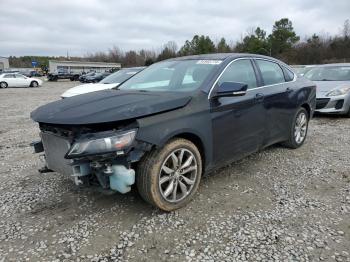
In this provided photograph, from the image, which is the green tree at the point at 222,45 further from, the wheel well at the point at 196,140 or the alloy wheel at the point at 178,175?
the alloy wheel at the point at 178,175

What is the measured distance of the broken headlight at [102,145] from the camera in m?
2.59

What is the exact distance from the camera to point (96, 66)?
7256cm

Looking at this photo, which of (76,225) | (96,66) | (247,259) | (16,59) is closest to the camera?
(247,259)

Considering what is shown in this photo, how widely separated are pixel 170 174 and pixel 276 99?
7.01ft

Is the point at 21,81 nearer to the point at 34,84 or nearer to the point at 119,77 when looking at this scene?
the point at 34,84

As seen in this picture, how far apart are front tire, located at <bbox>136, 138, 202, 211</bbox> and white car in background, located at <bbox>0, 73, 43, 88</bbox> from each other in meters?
27.6

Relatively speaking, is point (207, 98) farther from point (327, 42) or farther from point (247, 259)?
point (327, 42)

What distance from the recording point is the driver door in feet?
11.2

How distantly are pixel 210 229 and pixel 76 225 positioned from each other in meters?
1.28

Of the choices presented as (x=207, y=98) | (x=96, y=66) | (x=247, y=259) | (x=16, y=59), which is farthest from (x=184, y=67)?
(x=16, y=59)

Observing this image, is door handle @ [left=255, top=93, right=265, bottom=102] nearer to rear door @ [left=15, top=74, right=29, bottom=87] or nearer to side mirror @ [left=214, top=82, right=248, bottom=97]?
side mirror @ [left=214, top=82, right=248, bottom=97]

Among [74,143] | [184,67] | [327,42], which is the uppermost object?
[327,42]

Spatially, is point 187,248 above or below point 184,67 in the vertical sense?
below

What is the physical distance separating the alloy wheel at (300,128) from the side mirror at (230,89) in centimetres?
219
